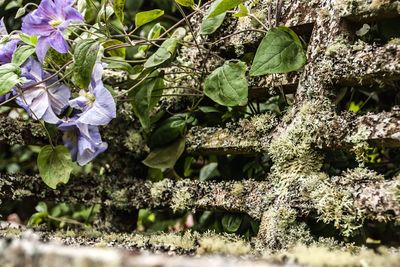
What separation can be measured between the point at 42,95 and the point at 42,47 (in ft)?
0.30

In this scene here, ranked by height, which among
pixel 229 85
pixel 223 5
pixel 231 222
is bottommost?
pixel 231 222

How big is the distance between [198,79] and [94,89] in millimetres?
200

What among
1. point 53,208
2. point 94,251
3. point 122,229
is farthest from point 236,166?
point 94,251

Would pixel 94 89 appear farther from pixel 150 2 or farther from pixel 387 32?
pixel 150 2

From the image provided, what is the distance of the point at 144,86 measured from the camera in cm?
96

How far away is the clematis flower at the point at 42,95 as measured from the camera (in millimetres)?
937

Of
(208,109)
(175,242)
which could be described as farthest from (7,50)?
(175,242)

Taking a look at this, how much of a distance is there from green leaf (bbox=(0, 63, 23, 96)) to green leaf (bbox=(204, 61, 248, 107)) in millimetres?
278

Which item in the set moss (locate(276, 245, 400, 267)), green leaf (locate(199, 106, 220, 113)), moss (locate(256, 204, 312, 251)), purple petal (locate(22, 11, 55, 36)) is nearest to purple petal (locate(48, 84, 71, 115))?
purple petal (locate(22, 11, 55, 36))

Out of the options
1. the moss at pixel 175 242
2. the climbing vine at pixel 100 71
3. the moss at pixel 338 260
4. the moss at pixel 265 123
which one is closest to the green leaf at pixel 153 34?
the climbing vine at pixel 100 71

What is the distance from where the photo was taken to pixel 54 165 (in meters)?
0.99

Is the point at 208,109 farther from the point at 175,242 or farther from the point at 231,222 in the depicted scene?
the point at 175,242

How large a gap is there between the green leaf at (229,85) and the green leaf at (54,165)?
0.90ft

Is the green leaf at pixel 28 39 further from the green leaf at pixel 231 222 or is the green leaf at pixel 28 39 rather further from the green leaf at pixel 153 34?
the green leaf at pixel 231 222
